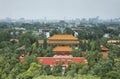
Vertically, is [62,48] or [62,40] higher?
[62,40]

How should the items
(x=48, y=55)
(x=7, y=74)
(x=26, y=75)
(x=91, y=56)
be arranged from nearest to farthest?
1. (x=26, y=75)
2. (x=7, y=74)
3. (x=91, y=56)
4. (x=48, y=55)

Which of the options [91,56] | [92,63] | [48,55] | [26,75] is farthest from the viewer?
[48,55]

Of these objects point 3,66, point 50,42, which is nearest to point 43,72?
point 3,66

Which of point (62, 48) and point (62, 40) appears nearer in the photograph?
point (62, 48)

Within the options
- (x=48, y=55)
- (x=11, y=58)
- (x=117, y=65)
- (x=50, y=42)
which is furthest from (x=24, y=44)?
(x=117, y=65)

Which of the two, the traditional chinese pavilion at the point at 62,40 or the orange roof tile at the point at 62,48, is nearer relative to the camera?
the orange roof tile at the point at 62,48

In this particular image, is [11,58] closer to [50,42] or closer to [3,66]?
[3,66]

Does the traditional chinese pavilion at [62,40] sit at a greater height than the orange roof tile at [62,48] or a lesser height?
greater

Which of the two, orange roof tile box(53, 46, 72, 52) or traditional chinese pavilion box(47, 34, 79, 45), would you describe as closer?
orange roof tile box(53, 46, 72, 52)

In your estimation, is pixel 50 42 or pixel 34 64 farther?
pixel 50 42

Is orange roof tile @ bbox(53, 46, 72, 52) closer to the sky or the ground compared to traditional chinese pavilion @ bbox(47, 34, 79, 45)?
closer to the ground
